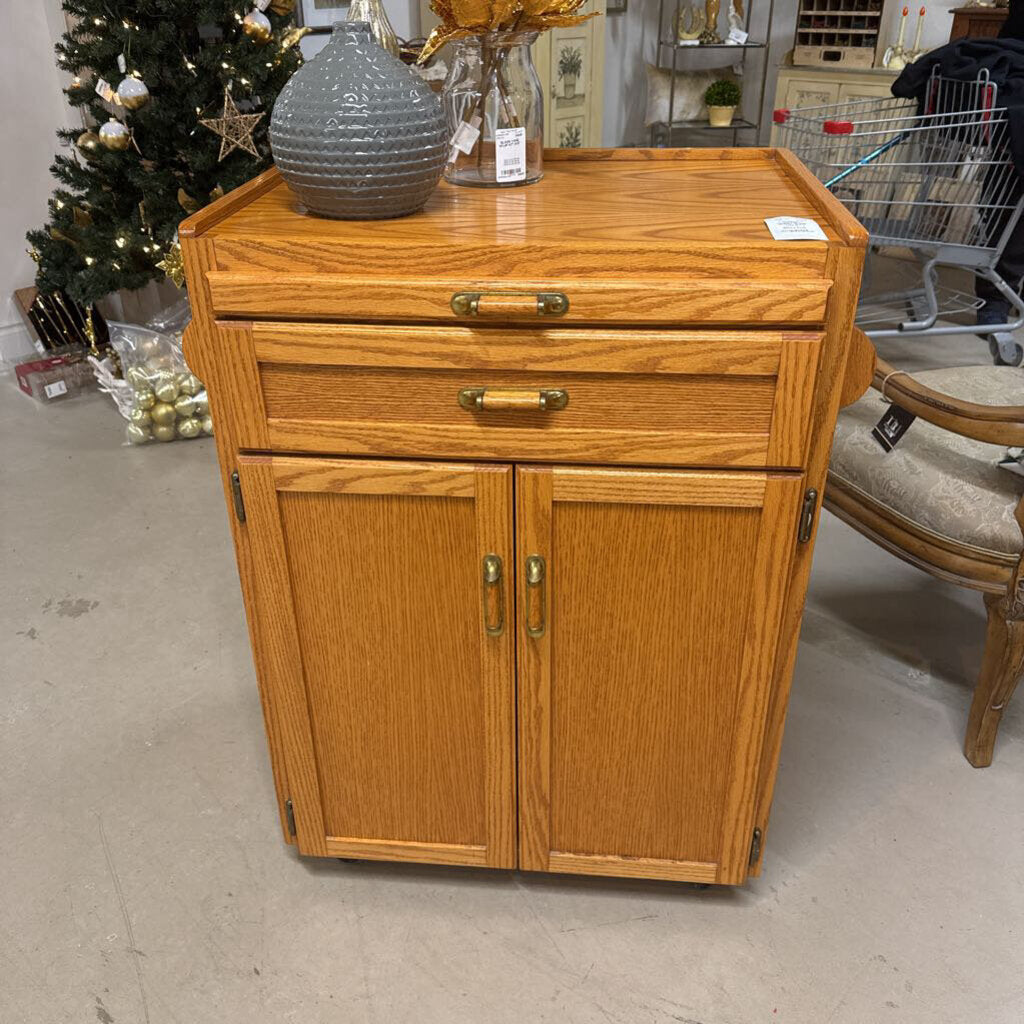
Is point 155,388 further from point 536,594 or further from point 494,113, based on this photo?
point 536,594

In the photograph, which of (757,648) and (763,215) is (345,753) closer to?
(757,648)

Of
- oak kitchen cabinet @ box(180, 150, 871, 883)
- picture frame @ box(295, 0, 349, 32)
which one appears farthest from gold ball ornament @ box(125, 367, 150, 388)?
oak kitchen cabinet @ box(180, 150, 871, 883)

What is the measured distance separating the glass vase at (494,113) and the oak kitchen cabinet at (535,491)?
0.06 meters

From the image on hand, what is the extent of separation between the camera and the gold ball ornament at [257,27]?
8.55ft

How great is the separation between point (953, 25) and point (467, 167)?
352cm

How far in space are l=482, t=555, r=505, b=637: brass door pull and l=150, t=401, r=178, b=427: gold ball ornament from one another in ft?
6.23

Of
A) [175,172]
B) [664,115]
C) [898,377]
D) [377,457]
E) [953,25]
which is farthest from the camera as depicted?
[664,115]

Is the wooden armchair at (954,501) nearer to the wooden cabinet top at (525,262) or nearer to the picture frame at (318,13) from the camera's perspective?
the wooden cabinet top at (525,262)

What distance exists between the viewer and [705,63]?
4.86 m

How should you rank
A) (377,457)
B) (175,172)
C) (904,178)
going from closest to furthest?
1. (377,457)
2. (175,172)
3. (904,178)

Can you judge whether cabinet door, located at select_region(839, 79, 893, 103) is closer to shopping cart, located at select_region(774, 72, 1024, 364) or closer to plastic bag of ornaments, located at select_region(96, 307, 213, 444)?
shopping cart, located at select_region(774, 72, 1024, 364)

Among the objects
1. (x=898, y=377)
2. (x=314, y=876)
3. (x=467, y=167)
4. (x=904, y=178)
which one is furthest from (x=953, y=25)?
(x=314, y=876)

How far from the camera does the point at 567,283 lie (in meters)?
0.97

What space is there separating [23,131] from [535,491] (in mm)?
2869
